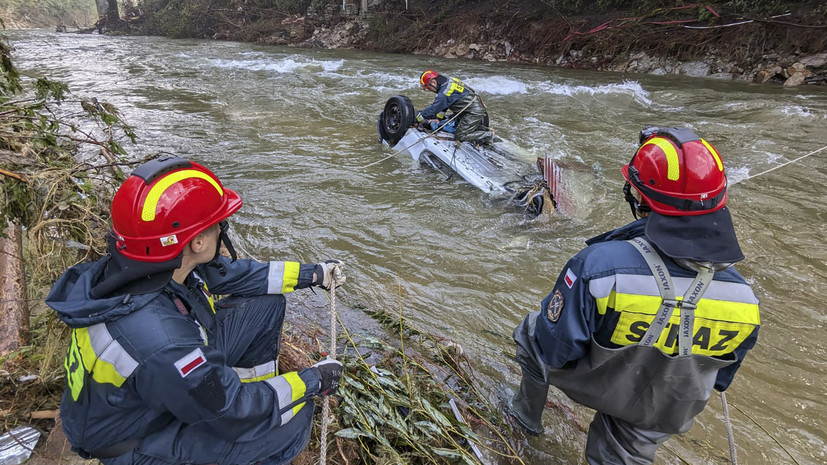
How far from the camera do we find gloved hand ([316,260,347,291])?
2252mm

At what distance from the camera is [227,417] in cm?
141

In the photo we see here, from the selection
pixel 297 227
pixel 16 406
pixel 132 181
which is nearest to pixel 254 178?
pixel 297 227

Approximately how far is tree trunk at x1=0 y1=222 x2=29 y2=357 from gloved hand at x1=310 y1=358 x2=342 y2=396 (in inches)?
70.7

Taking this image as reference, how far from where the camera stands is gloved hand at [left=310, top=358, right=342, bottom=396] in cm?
177

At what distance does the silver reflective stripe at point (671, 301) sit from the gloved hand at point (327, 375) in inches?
48.7

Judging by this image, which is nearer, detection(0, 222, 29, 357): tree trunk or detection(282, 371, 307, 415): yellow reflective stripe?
detection(282, 371, 307, 415): yellow reflective stripe

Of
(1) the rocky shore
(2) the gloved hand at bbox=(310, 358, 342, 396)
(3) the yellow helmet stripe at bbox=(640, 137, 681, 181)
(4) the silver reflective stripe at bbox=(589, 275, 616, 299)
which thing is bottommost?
(2) the gloved hand at bbox=(310, 358, 342, 396)

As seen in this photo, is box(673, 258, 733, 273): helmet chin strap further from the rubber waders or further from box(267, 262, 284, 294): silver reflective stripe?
box(267, 262, 284, 294): silver reflective stripe

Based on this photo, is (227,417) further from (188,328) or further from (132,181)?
(132,181)

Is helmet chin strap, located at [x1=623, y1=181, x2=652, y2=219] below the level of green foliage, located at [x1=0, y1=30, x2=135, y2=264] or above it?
above

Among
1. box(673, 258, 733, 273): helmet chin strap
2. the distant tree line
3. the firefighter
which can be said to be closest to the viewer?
box(673, 258, 733, 273): helmet chin strap

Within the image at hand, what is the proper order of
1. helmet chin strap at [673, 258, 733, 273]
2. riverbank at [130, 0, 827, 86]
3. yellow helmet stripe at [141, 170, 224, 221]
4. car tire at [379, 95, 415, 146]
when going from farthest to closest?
1. riverbank at [130, 0, 827, 86]
2. car tire at [379, 95, 415, 146]
3. helmet chin strap at [673, 258, 733, 273]
4. yellow helmet stripe at [141, 170, 224, 221]

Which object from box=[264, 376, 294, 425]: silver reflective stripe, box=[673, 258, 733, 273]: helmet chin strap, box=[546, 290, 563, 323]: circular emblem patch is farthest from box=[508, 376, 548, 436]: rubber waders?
box=[264, 376, 294, 425]: silver reflective stripe

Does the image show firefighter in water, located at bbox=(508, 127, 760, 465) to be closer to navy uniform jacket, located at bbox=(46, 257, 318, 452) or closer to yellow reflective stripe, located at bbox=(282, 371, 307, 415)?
yellow reflective stripe, located at bbox=(282, 371, 307, 415)
